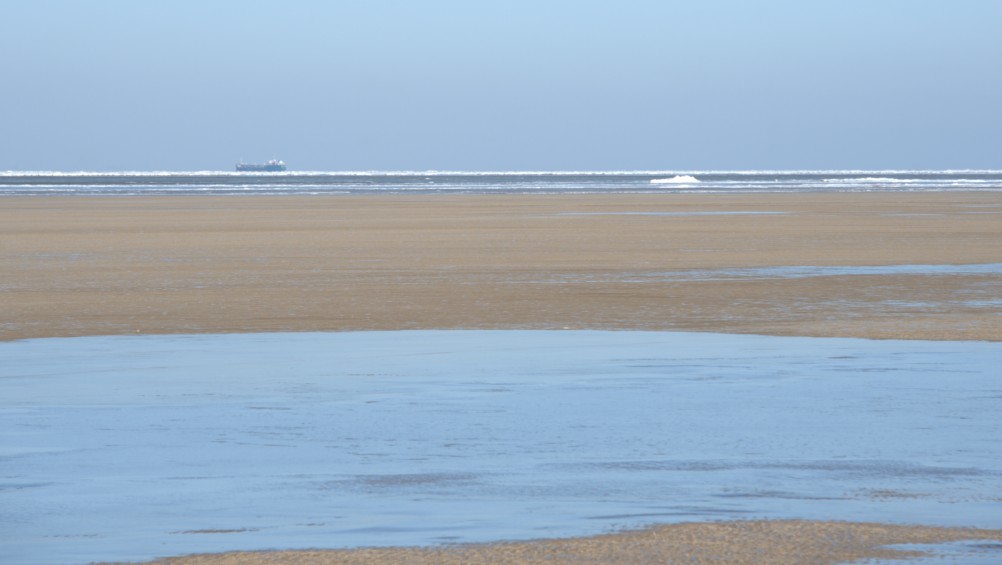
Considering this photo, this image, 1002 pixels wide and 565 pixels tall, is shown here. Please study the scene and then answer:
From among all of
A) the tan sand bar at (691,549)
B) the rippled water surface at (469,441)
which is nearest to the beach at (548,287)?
the tan sand bar at (691,549)

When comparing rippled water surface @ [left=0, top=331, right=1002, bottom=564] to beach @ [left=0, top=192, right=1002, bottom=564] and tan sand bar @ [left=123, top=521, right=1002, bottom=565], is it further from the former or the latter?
beach @ [left=0, top=192, right=1002, bottom=564]

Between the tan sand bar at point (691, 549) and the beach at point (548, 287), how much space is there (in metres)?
0.02

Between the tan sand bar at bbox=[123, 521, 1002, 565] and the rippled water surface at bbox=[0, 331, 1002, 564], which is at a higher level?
the tan sand bar at bbox=[123, 521, 1002, 565]

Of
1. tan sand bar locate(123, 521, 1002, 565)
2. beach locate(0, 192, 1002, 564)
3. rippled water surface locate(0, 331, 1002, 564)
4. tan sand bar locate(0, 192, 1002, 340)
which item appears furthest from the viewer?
tan sand bar locate(0, 192, 1002, 340)

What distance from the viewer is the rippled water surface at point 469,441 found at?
745 cm

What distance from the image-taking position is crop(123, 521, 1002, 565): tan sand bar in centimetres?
664

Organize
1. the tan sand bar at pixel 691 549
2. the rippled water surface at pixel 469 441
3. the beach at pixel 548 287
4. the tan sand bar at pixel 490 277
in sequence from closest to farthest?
the tan sand bar at pixel 691 549, the beach at pixel 548 287, the rippled water surface at pixel 469 441, the tan sand bar at pixel 490 277

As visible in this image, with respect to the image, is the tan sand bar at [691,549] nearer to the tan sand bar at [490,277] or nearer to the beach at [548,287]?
the beach at [548,287]

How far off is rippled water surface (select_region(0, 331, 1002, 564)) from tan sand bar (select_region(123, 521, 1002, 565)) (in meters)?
0.19

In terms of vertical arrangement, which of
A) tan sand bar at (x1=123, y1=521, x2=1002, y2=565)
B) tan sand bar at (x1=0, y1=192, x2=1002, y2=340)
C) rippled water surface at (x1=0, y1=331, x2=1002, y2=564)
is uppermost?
tan sand bar at (x1=123, y1=521, x2=1002, y2=565)

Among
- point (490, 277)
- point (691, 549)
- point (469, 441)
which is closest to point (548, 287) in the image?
point (490, 277)

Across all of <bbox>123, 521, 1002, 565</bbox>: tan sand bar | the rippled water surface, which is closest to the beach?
<bbox>123, 521, 1002, 565</bbox>: tan sand bar

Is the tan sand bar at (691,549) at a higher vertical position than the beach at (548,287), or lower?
higher

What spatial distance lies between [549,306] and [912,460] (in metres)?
9.89
